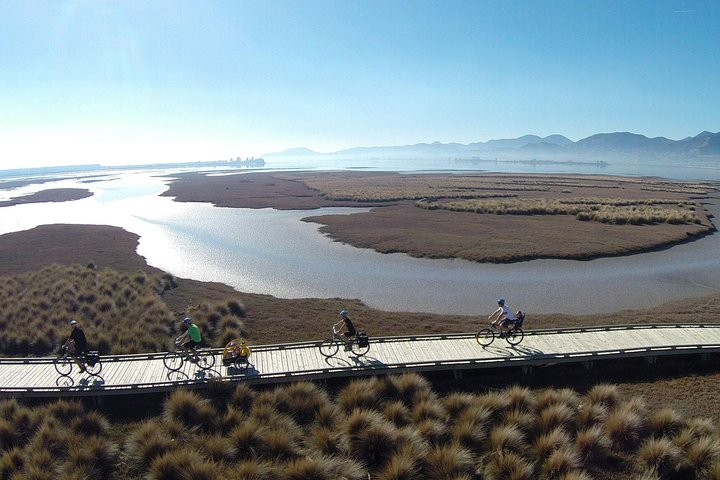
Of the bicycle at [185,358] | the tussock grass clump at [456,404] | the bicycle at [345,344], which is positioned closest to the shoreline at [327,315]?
the bicycle at [345,344]

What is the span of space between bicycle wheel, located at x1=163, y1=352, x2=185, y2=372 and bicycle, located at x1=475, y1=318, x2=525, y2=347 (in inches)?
418

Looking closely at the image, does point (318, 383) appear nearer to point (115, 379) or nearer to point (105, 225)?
point (115, 379)

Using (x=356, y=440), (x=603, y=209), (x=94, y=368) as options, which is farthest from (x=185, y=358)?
(x=603, y=209)

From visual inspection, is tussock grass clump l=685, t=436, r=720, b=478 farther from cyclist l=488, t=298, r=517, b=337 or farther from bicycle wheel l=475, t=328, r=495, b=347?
bicycle wheel l=475, t=328, r=495, b=347

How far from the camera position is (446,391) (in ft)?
48.3

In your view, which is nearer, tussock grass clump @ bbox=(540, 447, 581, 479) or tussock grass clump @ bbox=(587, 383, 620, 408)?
tussock grass clump @ bbox=(540, 447, 581, 479)

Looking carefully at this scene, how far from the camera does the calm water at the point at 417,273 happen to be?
1061 inches

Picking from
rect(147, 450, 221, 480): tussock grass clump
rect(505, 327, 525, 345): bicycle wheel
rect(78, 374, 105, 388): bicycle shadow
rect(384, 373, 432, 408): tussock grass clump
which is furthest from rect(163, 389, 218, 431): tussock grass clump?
rect(505, 327, 525, 345): bicycle wheel

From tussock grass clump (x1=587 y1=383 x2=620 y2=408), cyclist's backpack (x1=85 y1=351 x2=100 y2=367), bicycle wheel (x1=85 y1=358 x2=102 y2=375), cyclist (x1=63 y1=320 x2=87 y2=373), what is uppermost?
cyclist (x1=63 y1=320 x2=87 y2=373)

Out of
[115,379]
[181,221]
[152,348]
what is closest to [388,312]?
[152,348]

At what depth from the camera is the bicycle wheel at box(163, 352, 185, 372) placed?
1488 cm

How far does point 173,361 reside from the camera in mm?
15305

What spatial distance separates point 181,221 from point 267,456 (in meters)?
54.4

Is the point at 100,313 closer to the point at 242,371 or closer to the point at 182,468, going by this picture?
the point at 242,371
